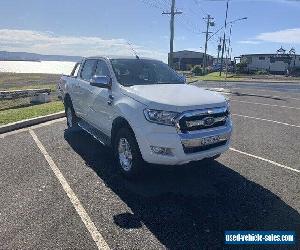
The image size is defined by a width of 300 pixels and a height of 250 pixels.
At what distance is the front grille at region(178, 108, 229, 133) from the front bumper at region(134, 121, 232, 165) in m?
0.08

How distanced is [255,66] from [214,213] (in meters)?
81.2

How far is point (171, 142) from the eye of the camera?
4930 mm

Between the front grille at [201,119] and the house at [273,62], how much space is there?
72051 millimetres

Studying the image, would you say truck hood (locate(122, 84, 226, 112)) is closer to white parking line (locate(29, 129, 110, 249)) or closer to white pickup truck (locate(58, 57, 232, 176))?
white pickup truck (locate(58, 57, 232, 176))

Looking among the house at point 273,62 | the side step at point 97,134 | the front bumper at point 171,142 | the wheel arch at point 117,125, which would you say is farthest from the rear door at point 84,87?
the house at point 273,62

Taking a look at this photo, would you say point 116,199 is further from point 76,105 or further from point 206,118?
point 76,105

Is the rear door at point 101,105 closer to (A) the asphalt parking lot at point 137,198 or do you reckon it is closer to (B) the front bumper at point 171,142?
(A) the asphalt parking lot at point 137,198

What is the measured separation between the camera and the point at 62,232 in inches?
160

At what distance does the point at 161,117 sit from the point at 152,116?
0.15m

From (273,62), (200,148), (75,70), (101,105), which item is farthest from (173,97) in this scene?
(273,62)

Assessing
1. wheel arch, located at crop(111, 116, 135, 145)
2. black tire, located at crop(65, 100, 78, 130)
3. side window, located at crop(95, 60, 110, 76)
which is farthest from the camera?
black tire, located at crop(65, 100, 78, 130)

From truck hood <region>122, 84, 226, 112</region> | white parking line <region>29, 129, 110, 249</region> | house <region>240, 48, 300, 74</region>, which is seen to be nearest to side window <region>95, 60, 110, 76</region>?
truck hood <region>122, 84, 226, 112</region>

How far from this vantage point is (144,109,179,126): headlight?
16.2 feet

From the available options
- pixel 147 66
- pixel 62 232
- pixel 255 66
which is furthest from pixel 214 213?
pixel 255 66
